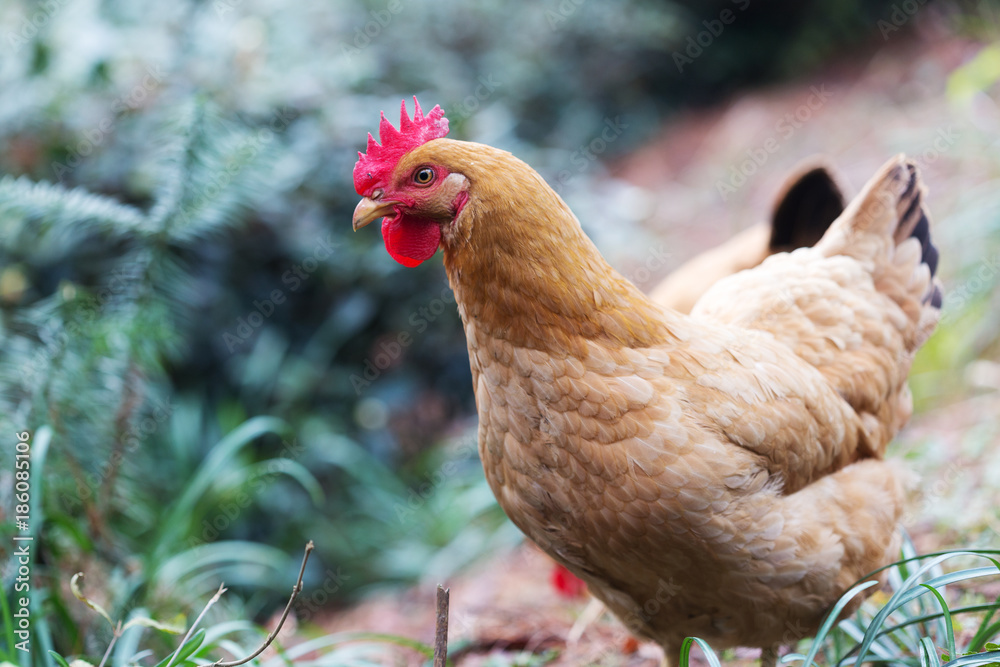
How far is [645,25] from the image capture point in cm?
770

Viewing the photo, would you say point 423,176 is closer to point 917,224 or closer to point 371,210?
point 371,210

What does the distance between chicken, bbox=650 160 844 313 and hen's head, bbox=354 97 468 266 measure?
1.56 m

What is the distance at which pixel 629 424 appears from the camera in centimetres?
187

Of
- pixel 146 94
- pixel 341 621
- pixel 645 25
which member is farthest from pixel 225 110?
pixel 645 25

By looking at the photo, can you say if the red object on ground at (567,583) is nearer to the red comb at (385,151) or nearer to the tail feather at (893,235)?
the tail feather at (893,235)

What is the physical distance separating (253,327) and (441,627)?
10.4 feet

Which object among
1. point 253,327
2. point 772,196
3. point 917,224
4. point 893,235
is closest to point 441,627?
point 893,235

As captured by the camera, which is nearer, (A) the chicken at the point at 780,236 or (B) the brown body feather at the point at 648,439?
(B) the brown body feather at the point at 648,439

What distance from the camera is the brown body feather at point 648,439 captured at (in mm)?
1869

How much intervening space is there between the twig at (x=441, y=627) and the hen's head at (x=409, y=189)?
87 centimetres

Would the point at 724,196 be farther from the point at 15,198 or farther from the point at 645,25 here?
the point at 15,198

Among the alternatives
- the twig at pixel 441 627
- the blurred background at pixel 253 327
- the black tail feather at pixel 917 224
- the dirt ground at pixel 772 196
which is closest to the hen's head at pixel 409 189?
the twig at pixel 441 627

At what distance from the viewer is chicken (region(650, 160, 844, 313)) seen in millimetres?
3275

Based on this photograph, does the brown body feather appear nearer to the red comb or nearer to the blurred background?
the red comb
